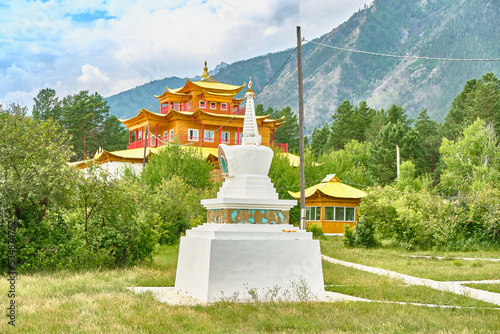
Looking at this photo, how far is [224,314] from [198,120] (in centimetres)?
3607

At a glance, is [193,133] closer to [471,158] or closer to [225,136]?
[225,136]

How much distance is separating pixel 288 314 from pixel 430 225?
1781 centimetres

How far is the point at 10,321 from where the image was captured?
334 inches

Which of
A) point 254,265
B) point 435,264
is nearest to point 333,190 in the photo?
point 435,264

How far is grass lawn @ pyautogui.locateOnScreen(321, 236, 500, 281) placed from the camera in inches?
609

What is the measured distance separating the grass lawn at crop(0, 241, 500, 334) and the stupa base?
0.82m

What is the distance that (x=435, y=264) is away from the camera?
18766 millimetres

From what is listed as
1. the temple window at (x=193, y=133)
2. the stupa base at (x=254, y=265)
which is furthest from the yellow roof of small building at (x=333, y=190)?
the stupa base at (x=254, y=265)

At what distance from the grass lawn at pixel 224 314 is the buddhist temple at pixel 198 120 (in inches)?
1236

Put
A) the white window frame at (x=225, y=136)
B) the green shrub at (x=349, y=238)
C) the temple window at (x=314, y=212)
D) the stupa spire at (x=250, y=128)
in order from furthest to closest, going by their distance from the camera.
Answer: the white window frame at (x=225, y=136), the temple window at (x=314, y=212), the green shrub at (x=349, y=238), the stupa spire at (x=250, y=128)

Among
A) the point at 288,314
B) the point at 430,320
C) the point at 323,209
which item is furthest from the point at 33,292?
the point at 323,209

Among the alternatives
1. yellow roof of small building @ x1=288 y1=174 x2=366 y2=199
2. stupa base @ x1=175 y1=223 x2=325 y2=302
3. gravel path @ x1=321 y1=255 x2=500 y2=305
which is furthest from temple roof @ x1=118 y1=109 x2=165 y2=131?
stupa base @ x1=175 y1=223 x2=325 y2=302

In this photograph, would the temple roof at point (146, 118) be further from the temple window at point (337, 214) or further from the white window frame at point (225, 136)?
the temple window at point (337, 214)

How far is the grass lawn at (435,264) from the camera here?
15461 millimetres
